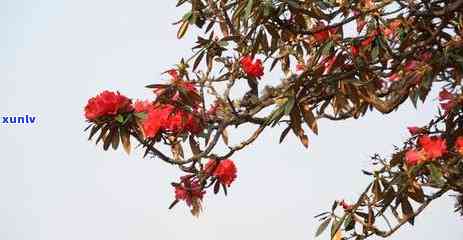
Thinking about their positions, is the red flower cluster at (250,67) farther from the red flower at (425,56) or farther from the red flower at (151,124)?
the red flower at (425,56)

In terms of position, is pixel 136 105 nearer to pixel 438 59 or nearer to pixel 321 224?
pixel 321 224

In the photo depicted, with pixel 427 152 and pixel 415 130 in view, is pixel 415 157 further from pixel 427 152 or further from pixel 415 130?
pixel 415 130

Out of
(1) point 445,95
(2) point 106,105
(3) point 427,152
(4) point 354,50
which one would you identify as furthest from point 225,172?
(1) point 445,95

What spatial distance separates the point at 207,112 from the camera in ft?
12.6

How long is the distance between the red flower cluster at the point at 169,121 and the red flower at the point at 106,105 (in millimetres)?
133

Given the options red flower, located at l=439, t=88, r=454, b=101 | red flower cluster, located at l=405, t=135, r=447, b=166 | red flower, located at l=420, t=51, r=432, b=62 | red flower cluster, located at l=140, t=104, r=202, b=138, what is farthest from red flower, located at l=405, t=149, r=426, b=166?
red flower cluster, located at l=140, t=104, r=202, b=138

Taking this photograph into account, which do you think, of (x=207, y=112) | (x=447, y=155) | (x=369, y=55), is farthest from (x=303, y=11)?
(x=447, y=155)

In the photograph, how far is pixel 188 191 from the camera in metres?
3.91

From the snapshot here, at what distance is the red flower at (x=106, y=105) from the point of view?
3.47 m

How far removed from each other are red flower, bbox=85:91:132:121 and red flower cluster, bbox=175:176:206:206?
2.03 feet

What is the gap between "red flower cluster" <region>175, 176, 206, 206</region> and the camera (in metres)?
3.90

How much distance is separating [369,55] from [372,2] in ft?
1.56


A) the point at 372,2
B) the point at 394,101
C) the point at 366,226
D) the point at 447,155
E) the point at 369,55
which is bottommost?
the point at 366,226

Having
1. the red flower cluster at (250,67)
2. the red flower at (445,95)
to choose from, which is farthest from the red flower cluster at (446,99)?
the red flower cluster at (250,67)
